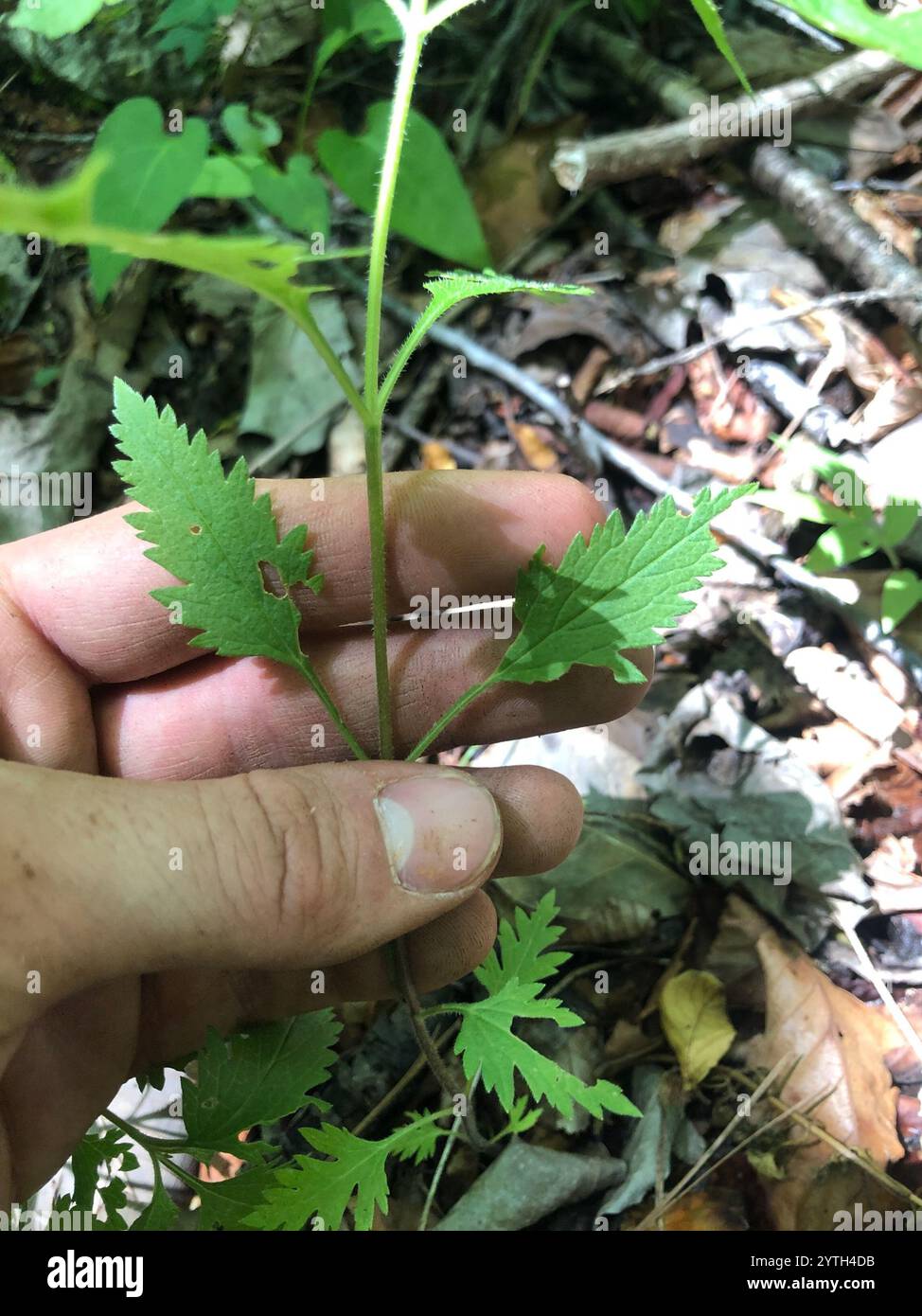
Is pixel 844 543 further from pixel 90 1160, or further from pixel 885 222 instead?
pixel 90 1160

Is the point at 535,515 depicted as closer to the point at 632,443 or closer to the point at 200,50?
the point at 632,443

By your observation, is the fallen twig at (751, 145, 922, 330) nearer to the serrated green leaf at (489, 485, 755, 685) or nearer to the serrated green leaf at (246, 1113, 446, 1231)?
the serrated green leaf at (489, 485, 755, 685)

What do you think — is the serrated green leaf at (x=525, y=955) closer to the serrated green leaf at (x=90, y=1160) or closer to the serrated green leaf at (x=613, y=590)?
the serrated green leaf at (x=613, y=590)

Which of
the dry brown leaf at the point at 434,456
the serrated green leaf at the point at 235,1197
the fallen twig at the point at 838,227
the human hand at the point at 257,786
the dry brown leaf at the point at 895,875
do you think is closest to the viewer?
the human hand at the point at 257,786

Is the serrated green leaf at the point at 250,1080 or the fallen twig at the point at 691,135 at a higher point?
the fallen twig at the point at 691,135

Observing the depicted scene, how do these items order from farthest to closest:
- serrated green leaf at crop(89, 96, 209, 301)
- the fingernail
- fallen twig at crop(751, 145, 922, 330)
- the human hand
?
fallen twig at crop(751, 145, 922, 330) < serrated green leaf at crop(89, 96, 209, 301) < the fingernail < the human hand

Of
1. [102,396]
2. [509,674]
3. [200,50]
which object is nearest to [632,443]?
[509,674]

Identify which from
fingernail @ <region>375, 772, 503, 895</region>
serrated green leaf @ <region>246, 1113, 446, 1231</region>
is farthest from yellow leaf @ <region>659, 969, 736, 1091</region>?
fingernail @ <region>375, 772, 503, 895</region>

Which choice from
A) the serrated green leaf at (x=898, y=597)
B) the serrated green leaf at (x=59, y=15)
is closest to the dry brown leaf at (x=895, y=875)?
the serrated green leaf at (x=898, y=597)
